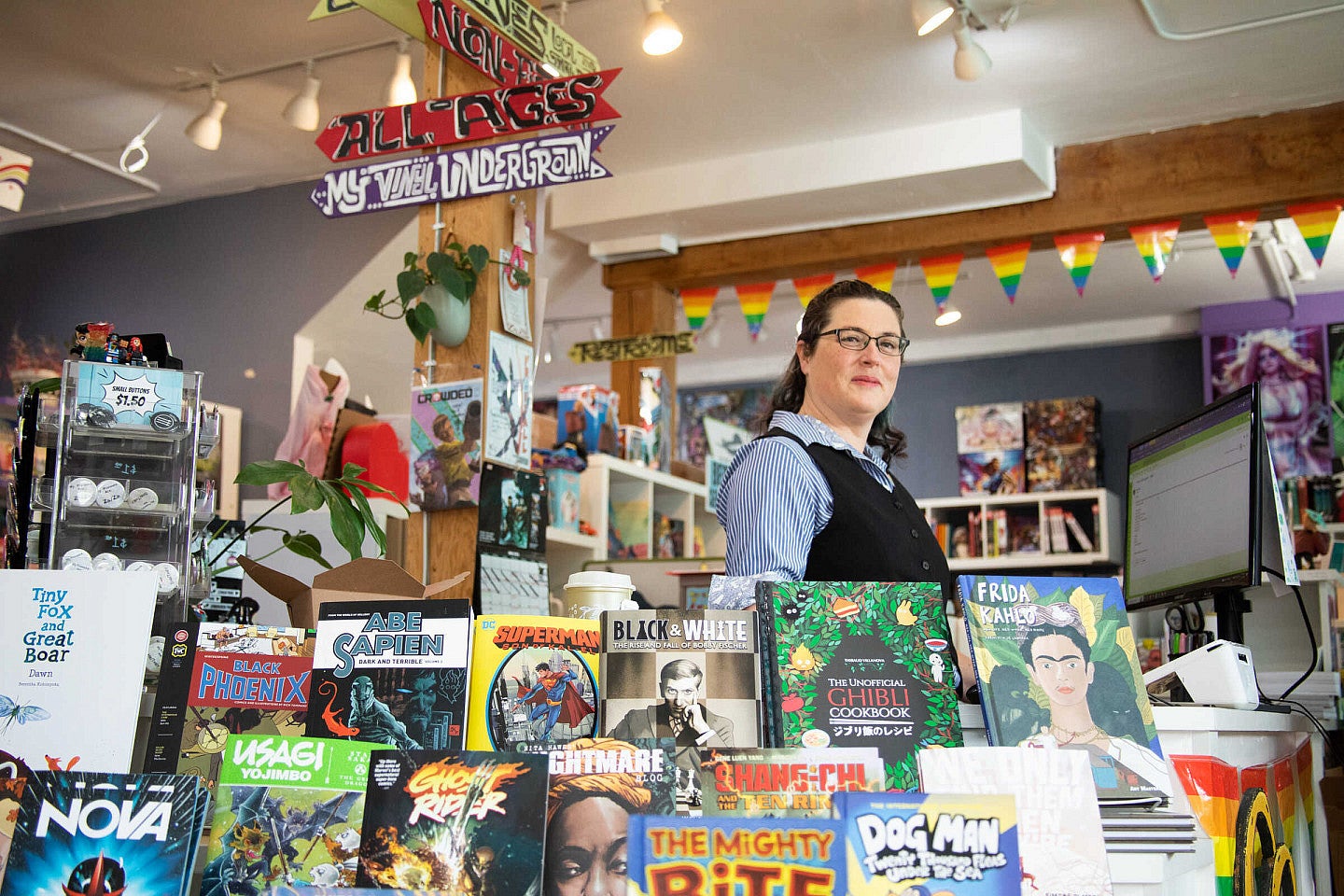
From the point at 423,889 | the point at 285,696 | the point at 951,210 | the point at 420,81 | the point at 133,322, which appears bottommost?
the point at 423,889

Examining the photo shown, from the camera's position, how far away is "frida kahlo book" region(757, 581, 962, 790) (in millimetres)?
1262

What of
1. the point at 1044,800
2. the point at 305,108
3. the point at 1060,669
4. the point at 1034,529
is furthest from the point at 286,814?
the point at 1034,529

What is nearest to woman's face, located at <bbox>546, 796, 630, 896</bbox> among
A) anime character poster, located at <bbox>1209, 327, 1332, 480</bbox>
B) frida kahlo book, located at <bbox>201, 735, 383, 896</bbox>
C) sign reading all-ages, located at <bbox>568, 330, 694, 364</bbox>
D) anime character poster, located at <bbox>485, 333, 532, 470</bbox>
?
frida kahlo book, located at <bbox>201, 735, 383, 896</bbox>

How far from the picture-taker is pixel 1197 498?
2.35 meters

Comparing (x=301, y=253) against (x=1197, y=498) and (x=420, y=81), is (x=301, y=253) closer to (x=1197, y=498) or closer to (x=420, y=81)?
(x=420, y=81)

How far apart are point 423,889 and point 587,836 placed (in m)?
0.15

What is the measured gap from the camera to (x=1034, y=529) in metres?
8.57

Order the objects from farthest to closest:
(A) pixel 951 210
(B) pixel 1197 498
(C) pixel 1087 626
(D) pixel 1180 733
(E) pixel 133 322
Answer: (E) pixel 133 322, (A) pixel 951 210, (B) pixel 1197 498, (D) pixel 1180 733, (C) pixel 1087 626

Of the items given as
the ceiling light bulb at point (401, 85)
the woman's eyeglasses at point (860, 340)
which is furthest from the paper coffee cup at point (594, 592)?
→ the ceiling light bulb at point (401, 85)

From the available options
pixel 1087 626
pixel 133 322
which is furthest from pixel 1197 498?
pixel 133 322

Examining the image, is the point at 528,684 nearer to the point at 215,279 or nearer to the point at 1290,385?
the point at 215,279

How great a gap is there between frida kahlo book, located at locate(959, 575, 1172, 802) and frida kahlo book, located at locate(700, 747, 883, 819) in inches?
9.8

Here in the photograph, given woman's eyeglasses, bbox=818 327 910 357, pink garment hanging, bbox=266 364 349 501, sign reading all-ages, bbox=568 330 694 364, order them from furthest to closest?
sign reading all-ages, bbox=568 330 694 364
pink garment hanging, bbox=266 364 349 501
woman's eyeglasses, bbox=818 327 910 357

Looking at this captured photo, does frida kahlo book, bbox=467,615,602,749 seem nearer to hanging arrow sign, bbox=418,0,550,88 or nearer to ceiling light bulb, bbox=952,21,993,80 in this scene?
hanging arrow sign, bbox=418,0,550,88
